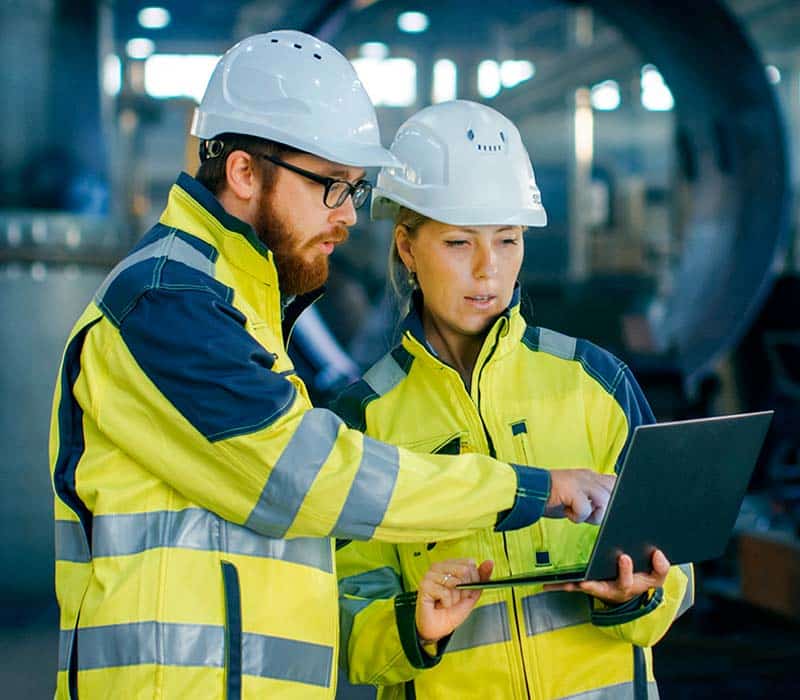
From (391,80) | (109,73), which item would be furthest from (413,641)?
(391,80)

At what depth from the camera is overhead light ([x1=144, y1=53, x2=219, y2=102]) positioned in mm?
7977

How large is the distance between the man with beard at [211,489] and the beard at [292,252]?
5 cm

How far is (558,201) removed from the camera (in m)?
10.1

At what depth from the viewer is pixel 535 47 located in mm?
9680

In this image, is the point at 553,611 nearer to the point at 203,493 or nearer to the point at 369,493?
the point at 369,493

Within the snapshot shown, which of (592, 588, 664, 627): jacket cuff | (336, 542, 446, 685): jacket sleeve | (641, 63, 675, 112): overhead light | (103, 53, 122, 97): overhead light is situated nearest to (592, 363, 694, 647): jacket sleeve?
(592, 588, 664, 627): jacket cuff

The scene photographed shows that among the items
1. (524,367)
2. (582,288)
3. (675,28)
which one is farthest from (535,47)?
(524,367)

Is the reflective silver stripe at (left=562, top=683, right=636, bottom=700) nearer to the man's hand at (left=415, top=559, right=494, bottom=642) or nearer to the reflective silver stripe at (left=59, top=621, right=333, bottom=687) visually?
the man's hand at (left=415, top=559, right=494, bottom=642)

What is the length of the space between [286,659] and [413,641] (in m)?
0.19

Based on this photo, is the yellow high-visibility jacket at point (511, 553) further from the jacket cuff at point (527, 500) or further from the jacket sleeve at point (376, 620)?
the jacket cuff at point (527, 500)

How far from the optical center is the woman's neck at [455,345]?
1.88 meters

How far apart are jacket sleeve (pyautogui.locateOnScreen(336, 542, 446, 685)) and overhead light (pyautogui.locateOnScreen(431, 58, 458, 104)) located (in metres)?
7.59

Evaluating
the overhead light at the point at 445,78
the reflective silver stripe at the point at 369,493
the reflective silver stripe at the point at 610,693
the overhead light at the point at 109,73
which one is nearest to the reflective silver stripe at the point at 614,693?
the reflective silver stripe at the point at 610,693

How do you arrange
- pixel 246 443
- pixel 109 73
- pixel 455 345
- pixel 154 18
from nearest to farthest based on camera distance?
pixel 246 443 → pixel 455 345 → pixel 109 73 → pixel 154 18
